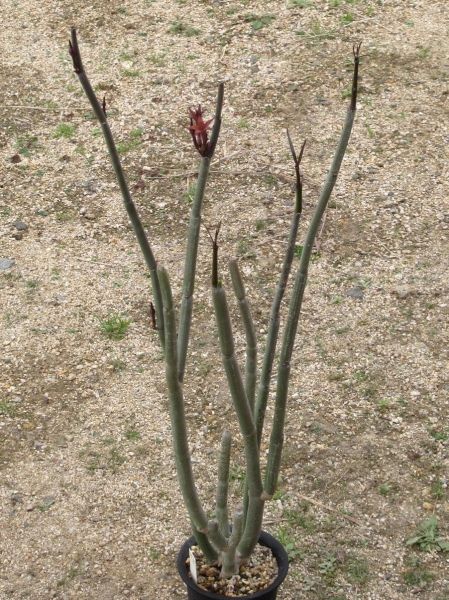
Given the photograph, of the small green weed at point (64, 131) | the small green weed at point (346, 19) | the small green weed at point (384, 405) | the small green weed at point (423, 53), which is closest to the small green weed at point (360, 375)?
the small green weed at point (384, 405)

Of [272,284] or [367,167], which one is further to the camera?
[367,167]

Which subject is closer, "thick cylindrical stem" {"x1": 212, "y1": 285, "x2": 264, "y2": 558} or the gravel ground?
"thick cylindrical stem" {"x1": 212, "y1": 285, "x2": 264, "y2": 558}

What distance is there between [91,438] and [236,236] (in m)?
1.65

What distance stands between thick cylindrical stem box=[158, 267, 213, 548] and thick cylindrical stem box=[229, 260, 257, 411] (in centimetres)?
20

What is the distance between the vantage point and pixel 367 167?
6078mm

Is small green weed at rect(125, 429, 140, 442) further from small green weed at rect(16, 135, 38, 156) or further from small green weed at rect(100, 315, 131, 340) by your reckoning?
small green weed at rect(16, 135, 38, 156)

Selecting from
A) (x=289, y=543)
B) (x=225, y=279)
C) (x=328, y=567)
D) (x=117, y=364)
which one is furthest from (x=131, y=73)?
(x=328, y=567)

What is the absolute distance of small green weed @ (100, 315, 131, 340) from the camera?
4.97 meters

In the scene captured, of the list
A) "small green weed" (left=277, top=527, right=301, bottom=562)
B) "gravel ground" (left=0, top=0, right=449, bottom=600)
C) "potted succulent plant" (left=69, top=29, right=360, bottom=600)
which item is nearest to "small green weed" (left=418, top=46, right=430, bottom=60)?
"gravel ground" (left=0, top=0, right=449, bottom=600)

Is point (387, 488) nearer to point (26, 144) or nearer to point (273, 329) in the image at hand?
point (273, 329)

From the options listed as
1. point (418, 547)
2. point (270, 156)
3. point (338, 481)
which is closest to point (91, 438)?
point (338, 481)

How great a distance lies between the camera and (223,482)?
3.22 metres

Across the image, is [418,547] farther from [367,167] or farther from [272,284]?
[367,167]

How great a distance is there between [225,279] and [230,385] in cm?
261
